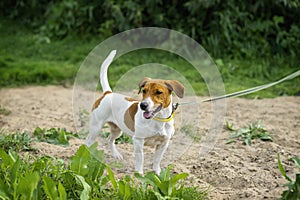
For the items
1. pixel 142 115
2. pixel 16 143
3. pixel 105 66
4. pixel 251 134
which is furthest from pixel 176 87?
pixel 251 134

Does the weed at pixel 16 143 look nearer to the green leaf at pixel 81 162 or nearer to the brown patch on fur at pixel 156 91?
the green leaf at pixel 81 162

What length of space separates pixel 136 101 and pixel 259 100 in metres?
3.74

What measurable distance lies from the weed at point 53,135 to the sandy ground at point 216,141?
0.35 feet

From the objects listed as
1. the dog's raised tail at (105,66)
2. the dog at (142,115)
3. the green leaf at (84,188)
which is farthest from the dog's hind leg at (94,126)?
the green leaf at (84,188)

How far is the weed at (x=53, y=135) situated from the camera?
197 inches

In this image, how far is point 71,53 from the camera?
907cm

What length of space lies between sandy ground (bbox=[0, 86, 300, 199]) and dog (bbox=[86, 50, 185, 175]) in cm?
17

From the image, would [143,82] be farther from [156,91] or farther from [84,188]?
[84,188]

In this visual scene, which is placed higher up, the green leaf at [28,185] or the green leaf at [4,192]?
the green leaf at [28,185]

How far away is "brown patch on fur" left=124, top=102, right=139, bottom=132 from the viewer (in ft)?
12.0

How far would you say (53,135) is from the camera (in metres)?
5.12

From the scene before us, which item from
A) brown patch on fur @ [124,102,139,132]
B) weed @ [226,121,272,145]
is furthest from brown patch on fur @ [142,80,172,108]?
weed @ [226,121,272,145]

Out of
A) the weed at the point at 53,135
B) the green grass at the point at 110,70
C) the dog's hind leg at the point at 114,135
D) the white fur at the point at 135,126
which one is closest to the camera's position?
the white fur at the point at 135,126

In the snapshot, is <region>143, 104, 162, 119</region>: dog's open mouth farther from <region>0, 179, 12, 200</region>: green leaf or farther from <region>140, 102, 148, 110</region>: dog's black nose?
<region>0, 179, 12, 200</region>: green leaf
